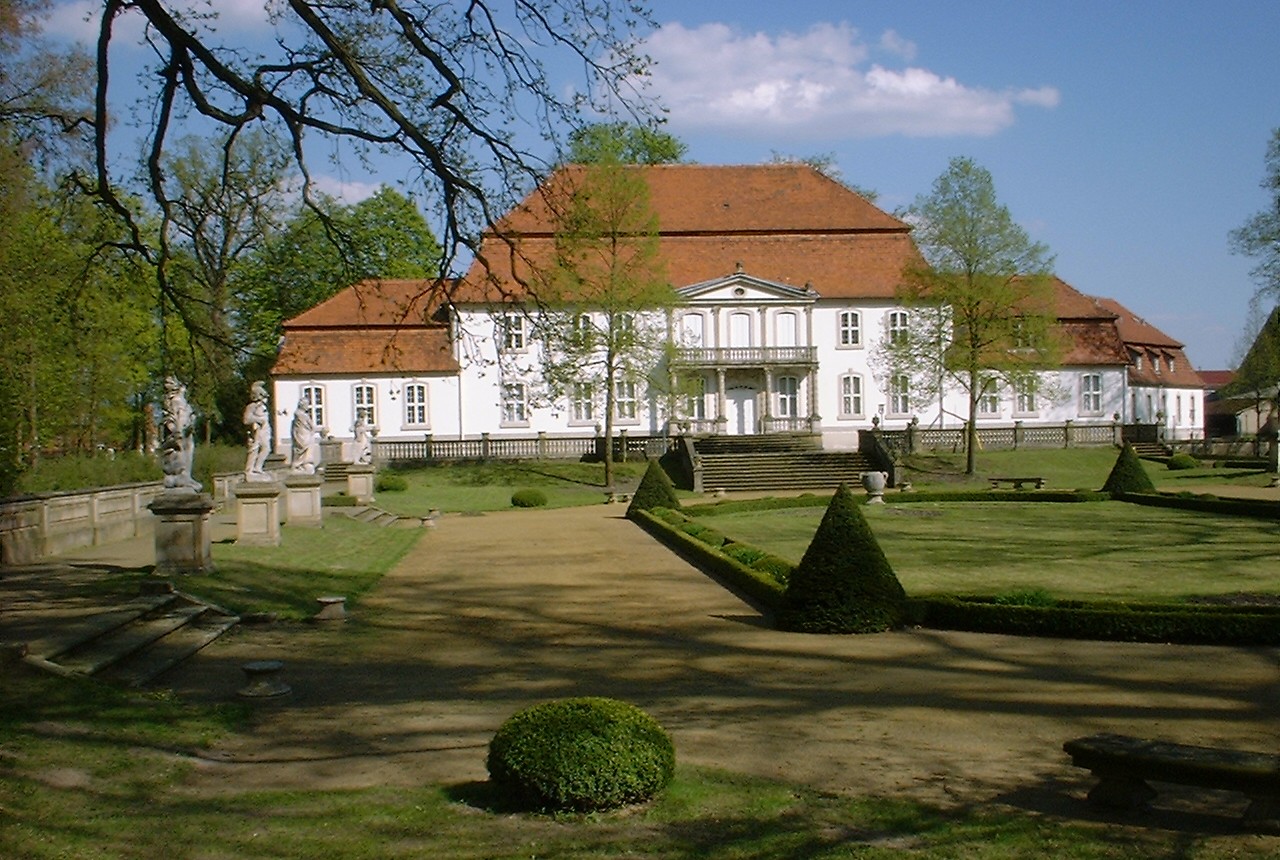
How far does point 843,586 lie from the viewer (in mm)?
13461

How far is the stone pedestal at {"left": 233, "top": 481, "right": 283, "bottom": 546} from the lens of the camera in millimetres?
20312

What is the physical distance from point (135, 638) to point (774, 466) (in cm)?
3168

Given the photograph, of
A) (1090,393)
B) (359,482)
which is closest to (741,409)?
(1090,393)

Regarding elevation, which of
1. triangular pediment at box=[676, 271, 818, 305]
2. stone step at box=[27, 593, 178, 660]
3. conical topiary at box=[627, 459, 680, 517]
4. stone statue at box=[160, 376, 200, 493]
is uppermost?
triangular pediment at box=[676, 271, 818, 305]

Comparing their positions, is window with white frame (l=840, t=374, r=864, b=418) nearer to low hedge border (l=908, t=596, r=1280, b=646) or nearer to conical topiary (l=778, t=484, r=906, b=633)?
conical topiary (l=778, t=484, r=906, b=633)

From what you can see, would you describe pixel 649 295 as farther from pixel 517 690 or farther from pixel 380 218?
pixel 517 690

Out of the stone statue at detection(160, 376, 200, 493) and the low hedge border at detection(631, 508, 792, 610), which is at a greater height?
the stone statue at detection(160, 376, 200, 493)

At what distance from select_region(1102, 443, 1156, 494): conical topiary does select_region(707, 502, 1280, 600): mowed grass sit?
91 cm

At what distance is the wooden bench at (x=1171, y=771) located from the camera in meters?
6.00

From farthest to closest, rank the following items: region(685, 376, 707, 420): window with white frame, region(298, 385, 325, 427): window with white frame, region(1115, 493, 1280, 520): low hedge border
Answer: region(298, 385, 325, 427): window with white frame < region(685, 376, 707, 420): window with white frame < region(1115, 493, 1280, 520): low hedge border

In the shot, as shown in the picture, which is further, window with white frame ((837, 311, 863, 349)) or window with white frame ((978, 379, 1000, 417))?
window with white frame ((837, 311, 863, 349))

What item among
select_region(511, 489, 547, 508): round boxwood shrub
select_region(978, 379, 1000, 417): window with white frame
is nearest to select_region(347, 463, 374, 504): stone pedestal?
select_region(511, 489, 547, 508): round boxwood shrub

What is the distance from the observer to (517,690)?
34.2 feet

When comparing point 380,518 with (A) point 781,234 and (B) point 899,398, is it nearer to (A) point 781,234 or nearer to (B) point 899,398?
(A) point 781,234
